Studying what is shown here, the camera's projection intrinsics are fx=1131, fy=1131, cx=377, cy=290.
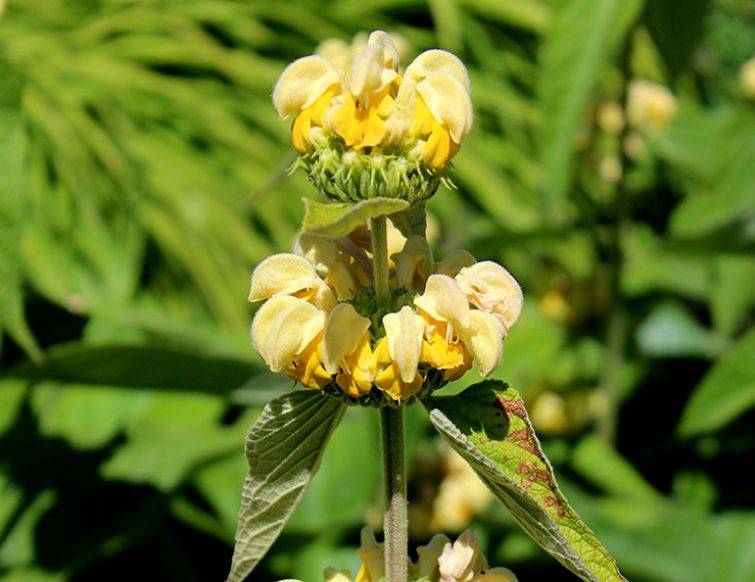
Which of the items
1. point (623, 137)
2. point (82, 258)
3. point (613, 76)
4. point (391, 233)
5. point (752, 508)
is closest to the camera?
point (391, 233)

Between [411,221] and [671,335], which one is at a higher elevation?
[411,221]

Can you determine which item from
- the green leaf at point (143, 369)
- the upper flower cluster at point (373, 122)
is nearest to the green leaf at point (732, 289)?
the green leaf at point (143, 369)

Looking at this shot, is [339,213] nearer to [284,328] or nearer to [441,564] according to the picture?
[284,328]

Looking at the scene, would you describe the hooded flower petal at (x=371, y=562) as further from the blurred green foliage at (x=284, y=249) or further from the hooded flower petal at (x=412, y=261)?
the blurred green foliage at (x=284, y=249)

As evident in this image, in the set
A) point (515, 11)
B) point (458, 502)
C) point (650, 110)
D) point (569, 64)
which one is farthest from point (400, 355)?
point (515, 11)

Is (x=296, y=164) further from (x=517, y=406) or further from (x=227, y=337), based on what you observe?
(x=227, y=337)

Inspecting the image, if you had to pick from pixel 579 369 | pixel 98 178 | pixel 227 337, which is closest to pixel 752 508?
pixel 579 369

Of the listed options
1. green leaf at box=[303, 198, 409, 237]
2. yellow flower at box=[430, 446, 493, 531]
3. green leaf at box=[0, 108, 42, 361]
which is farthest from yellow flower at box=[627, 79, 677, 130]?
green leaf at box=[303, 198, 409, 237]

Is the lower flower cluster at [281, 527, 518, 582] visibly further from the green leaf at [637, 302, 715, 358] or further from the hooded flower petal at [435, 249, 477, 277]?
the green leaf at [637, 302, 715, 358]
